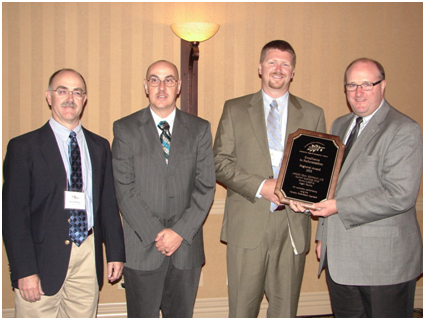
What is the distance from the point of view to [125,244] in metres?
2.63

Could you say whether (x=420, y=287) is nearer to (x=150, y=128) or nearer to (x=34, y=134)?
(x=150, y=128)

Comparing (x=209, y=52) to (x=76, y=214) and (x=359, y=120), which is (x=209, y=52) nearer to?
(x=359, y=120)

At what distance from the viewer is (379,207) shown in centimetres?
239

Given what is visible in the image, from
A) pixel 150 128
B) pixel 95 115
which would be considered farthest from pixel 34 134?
pixel 95 115

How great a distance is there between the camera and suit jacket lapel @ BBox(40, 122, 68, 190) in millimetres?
2312

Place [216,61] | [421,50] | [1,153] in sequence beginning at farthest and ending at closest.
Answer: [421,50] → [216,61] → [1,153]

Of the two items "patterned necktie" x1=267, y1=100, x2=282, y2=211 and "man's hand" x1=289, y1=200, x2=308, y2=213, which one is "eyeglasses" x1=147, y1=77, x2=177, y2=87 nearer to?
"patterned necktie" x1=267, y1=100, x2=282, y2=211

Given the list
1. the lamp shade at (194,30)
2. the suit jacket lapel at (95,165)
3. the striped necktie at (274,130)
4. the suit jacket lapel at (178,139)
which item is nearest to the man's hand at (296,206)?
the striped necktie at (274,130)

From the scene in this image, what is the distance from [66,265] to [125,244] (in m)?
0.42

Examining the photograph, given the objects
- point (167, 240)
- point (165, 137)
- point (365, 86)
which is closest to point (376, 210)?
point (365, 86)

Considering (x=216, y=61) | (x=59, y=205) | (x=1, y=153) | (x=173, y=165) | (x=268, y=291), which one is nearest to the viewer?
(x=59, y=205)

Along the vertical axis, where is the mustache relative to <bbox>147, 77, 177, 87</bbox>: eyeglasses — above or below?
below

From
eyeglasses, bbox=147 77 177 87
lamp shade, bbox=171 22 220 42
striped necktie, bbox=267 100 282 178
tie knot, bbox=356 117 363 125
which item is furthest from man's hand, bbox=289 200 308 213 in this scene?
lamp shade, bbox=171 22 220 42

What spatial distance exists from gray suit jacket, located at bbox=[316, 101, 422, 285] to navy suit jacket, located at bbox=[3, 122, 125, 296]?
157 cm
